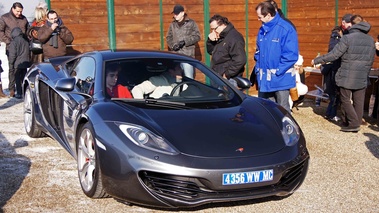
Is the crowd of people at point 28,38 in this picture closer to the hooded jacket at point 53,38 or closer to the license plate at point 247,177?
the hooded jacket at point 53,38

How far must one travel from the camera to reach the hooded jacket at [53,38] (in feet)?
33.1

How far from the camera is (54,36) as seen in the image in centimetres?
1018

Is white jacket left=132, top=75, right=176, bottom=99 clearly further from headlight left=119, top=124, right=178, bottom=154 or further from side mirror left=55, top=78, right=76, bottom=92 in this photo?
headlight left=119, top=124, right=178, bottom=154

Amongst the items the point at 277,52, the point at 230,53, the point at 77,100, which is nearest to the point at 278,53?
the point at 277,52

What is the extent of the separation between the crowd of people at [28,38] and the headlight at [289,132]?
18.9 feet

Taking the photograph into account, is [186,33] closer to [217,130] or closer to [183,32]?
[183,32]

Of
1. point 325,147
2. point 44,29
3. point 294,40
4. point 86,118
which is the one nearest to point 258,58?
point 294,40

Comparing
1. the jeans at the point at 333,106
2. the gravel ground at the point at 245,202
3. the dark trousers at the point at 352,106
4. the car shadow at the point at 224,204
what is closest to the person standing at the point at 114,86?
the gravel ground at the point at 245,202

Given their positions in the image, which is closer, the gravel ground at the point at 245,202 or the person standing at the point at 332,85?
the gravel ground at the point at 245,202

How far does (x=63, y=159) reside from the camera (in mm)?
6625

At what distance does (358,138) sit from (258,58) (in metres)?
1.85

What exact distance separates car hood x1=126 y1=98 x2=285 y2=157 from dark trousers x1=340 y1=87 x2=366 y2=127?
348 cm

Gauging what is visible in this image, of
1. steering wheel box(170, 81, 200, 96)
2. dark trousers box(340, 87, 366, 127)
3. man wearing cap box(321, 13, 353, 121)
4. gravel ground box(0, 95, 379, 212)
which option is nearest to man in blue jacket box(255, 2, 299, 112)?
gravel ground box(0, 95, 379, 212)

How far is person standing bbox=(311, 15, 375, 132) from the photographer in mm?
8359
